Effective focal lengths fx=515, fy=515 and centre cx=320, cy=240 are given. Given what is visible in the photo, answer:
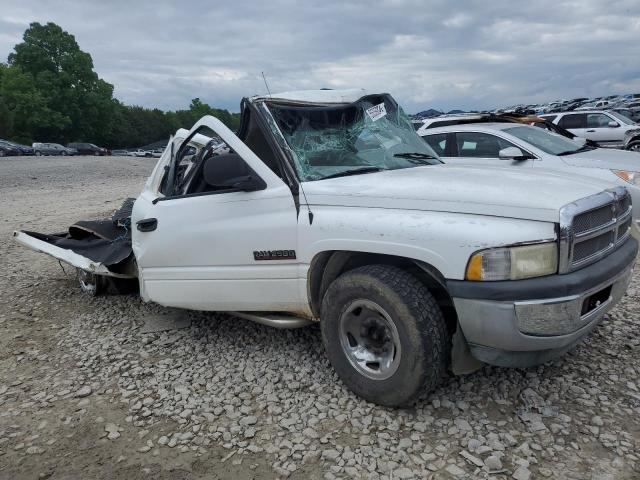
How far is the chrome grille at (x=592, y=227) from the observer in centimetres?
264

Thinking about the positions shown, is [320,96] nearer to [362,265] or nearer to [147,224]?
[362,265]

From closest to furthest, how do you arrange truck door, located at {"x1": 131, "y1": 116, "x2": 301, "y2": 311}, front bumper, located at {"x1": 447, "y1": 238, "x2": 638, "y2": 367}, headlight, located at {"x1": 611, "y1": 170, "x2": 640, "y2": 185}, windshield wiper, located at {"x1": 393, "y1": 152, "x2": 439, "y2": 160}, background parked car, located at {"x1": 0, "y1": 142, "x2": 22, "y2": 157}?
front bumper, located at {"x1": 447, "y1": 238, "x2": 638, "y2": 367} → truck door, located at {"x1": 131, "y1": 116, "x2": 301, "y2": 311} → windshield wiper, located at {"x1": 393, "y1": 152, "x2": 439, "y2": 160} → headlight, located at {"x1": 611, "y1": 170, "x2": 640, "y2": 185} → background parked car, located at {"x1": 0, "y1": 142, "x2": 22, "y2": 157}

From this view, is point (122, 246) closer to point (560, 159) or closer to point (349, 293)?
point (349, 293)

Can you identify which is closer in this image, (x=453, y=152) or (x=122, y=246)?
(x=122, y=246)

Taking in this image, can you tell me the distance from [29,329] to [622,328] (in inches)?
203

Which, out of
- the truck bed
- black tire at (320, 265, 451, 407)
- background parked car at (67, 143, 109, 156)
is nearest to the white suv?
the truck bed

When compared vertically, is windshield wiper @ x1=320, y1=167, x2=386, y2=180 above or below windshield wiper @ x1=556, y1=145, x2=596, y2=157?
above

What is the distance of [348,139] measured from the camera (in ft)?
12.6

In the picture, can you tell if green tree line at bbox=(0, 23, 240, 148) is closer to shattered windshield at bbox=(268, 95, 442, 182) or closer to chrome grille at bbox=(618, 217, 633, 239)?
shattered windshield at bbox=(268, 95, 442, 182)

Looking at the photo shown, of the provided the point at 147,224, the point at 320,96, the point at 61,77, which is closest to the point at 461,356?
the point at 320,96

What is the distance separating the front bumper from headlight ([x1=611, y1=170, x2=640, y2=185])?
186 inches

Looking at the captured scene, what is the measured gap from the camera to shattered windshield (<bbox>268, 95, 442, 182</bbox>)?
3545mm

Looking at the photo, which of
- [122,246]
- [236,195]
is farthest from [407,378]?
[122,246]

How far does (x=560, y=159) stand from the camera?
7211mm
